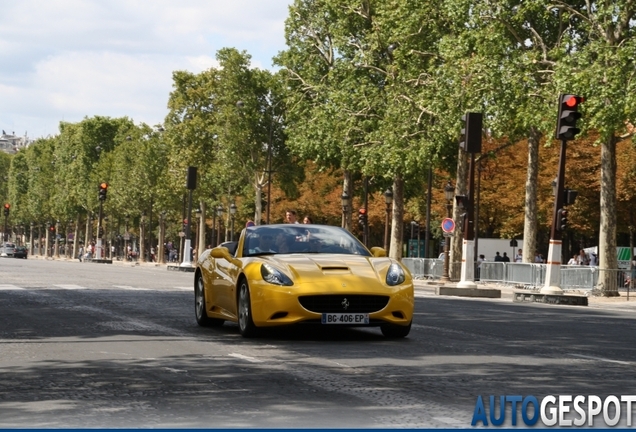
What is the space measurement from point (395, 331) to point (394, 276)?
26.3 inches

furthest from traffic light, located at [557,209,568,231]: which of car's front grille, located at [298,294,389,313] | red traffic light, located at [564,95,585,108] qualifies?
car's front grille, located at [298,294,389,313]

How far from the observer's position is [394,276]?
1541cm

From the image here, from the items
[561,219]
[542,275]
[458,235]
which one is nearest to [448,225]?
[542,275]

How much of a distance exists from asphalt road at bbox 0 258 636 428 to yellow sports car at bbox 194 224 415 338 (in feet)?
0.97

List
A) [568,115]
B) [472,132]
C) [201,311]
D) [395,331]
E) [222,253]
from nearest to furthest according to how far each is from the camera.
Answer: [395,331]
[222,253]
[201,311]
[568,115]
[472,132]

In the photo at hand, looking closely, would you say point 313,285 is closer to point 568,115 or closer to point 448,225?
point 568,115

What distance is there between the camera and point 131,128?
121 m

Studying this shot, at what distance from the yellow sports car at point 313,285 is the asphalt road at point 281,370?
0.30 m

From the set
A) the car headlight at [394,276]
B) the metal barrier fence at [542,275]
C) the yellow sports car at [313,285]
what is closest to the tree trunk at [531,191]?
the metal barrier fence at [542,275]

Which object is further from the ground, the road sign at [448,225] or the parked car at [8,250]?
the road sign at [448,225]

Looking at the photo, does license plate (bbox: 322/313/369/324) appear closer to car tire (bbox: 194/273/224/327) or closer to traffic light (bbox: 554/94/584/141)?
car tire (bbox: 194/273/224/327)

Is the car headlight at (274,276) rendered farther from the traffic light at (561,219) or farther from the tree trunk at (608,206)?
the tree trunk at (608,206)

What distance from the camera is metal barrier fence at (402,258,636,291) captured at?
40.4 m

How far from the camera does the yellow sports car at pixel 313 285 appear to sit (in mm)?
14984
